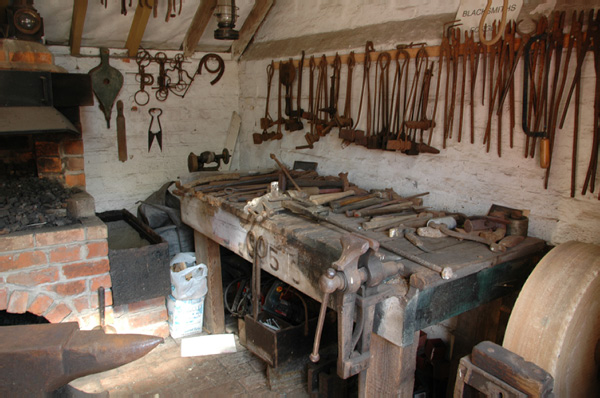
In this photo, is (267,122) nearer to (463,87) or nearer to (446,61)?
(446,61)

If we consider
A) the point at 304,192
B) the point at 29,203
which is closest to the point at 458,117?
the point at 304,192

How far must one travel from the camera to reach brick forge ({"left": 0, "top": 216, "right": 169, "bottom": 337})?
10.1ft

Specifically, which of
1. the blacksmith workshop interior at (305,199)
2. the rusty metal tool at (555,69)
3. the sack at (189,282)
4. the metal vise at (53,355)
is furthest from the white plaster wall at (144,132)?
the metal vise at (53,355)

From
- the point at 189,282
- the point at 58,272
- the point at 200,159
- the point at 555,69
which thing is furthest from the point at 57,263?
the point at 555,69

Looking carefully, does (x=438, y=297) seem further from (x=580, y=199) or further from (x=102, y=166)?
(x=102, y=166)

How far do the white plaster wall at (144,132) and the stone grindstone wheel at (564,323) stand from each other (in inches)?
135

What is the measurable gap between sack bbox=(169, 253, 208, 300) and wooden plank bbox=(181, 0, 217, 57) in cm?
225

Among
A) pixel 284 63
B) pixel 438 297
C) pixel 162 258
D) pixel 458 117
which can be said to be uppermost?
pixel 284 63

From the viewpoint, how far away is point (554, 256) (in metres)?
2.11

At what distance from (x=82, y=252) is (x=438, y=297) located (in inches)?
95.8

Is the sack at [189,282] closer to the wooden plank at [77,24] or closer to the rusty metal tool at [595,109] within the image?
the wooden plank at [77,24]

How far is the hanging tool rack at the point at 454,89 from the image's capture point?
244cm

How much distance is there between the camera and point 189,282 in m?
3.83

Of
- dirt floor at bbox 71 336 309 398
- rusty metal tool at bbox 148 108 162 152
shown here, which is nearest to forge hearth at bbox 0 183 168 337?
dirt floor at bbox 71 336 309 398
